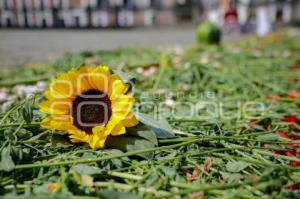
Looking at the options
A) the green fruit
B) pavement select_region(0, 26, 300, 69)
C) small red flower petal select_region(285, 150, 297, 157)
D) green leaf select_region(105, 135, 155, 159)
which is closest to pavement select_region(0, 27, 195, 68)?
pavement select_region(0, 26, 300, 69)

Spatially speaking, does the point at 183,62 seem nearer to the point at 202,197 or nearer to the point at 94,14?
the point at 202,197

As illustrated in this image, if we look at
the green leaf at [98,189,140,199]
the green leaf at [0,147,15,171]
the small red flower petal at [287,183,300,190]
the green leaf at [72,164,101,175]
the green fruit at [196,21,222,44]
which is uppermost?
the green fruit at [196,21,222,44]

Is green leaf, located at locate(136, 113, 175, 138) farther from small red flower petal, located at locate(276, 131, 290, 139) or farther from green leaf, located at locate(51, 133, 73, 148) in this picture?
small red flower petal, located at locate(276, 131, 290, 139)

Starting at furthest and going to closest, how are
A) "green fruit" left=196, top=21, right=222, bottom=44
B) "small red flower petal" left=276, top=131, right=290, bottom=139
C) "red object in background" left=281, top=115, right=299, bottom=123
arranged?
"green fruit" left=196, top=21, right=222, bottom=44 < "red object in background" left=281, top=115, right=299, bottom=123 < "small red flower petal" left=276, top=131, right=290, bottom=139

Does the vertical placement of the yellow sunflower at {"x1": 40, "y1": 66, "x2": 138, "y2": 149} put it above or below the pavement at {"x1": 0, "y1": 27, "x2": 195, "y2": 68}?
below

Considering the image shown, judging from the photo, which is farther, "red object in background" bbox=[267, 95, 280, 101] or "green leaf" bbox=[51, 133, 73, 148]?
"red object in background" bbox=[267, 95, 280, 101]

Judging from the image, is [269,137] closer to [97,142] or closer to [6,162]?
[97,142]

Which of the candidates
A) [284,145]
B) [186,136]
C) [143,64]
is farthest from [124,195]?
Answer: [143,64]

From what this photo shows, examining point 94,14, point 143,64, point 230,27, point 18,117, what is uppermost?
point 94,14
